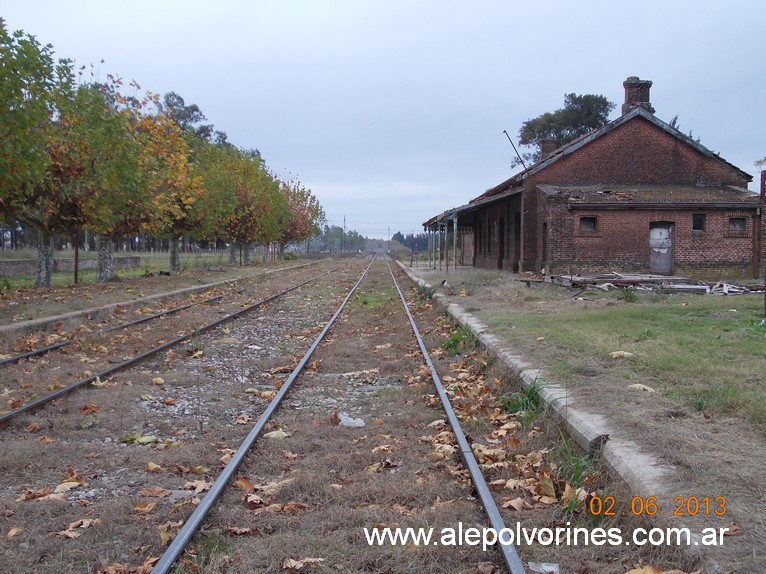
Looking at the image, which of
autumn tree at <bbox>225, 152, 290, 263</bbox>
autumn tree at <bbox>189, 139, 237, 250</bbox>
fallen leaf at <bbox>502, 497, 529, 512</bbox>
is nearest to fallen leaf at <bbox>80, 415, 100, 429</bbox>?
fallen leaf at <bbox>502, 497, 529, 512</bbox>

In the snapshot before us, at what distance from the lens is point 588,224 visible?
81.3 feet

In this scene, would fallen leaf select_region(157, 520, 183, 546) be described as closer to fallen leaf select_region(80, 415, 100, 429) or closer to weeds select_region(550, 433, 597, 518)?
weeds select_region(550, 433, 597, 518)

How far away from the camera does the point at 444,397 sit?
717 cm

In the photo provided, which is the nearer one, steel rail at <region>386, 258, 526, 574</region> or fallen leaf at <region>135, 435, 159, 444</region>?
steel rail at <region>386, 258, 526, 574</region>

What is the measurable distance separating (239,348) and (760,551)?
8.86m

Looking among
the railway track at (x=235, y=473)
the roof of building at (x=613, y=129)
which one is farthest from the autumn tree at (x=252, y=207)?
the railway track at (x=235, y=473)

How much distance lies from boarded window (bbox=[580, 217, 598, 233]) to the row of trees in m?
15.7

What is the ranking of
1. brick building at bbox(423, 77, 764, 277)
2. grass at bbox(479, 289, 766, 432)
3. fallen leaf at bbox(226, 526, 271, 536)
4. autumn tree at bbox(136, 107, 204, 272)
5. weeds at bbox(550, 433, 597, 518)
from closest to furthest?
1. fallen leaf at bbox(226, 526, 271, 536)
2. weeds at bbox(550, 433, 597, 518)
3. grass at bbox(479, 289, 766, 432)
4. brick building at bbox(423, 77, 764, 277)
5. autumn tree at bbox(136, 107, 204, 272)

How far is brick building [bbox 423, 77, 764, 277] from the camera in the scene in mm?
24203

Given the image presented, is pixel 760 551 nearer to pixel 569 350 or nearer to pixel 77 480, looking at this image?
pixel 77 480

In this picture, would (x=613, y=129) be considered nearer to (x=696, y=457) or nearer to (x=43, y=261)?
(x=43, y=261)

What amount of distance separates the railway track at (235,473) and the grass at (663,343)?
205 cm

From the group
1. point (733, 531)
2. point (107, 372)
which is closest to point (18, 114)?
point (107, 372)

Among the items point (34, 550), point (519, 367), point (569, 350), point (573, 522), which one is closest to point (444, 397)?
point (519, 367)
